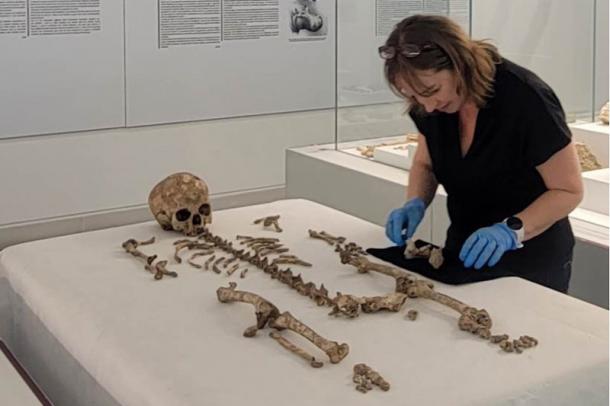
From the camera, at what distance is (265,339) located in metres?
1.74

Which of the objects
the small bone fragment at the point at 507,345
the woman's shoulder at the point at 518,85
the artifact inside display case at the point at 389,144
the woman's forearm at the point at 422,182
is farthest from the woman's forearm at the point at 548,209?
the artifact inside display case at the point at 389,144

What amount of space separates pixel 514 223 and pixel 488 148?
0.19m

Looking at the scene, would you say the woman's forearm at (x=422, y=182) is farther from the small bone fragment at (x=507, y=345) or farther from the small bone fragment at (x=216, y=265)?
the small bone fragment at (x=507, y=345)

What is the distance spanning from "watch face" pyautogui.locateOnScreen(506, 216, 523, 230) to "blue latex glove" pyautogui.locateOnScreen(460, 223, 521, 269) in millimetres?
12

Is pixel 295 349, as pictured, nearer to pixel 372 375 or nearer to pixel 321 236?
pixel 372 375

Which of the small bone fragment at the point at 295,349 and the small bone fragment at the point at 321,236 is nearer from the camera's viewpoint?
the small bone fragment at the point at 295,349

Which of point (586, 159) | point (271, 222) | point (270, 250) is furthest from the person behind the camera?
point (586, 159)

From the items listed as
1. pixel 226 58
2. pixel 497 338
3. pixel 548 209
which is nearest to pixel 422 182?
pixel 548 209

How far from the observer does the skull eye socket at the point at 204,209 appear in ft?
7.68

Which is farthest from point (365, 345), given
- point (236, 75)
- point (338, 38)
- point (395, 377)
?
point (236, 75)

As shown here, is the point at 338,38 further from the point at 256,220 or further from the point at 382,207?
the point at 256,220

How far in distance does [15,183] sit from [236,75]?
4.21 ft

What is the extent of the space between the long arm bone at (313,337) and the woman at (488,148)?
533mm

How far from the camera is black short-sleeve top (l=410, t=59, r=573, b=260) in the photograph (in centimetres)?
226
